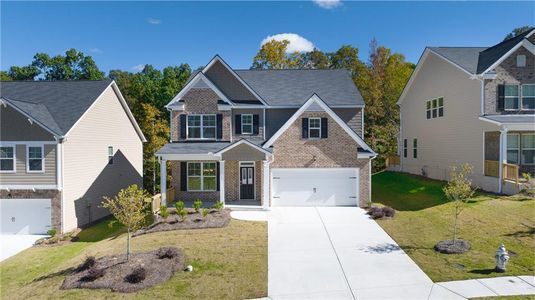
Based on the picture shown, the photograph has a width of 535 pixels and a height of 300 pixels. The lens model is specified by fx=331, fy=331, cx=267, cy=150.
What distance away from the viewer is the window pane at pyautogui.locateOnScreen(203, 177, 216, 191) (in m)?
20.0

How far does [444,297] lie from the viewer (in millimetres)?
8742

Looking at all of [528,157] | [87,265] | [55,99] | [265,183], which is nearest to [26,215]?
[55,99]

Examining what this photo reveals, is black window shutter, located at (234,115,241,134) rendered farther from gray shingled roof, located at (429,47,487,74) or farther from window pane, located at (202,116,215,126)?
gray shingled roof, located at (429,47,487,74)

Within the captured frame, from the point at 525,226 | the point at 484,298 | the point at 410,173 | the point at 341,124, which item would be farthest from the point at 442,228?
the point at 410,173

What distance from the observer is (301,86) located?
23.0m

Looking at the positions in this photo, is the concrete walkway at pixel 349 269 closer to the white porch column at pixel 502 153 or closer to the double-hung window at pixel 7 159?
the white porch column at pixel 502 153

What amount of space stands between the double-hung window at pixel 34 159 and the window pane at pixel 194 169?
302 inches

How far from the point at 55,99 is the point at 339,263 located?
63.8 feet

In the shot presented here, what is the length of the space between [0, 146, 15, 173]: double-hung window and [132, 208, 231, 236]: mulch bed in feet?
27.9

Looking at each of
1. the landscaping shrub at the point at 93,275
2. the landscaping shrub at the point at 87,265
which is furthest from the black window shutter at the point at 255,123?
the landscaping shrub at the point at 93,275

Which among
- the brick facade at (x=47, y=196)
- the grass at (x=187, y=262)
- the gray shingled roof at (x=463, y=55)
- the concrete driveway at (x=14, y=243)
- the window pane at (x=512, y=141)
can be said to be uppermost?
the gray shingled roof at (x=463, y=55)

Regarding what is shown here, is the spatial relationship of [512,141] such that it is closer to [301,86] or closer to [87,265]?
[301,86]

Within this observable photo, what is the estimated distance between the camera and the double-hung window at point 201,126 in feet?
66.9

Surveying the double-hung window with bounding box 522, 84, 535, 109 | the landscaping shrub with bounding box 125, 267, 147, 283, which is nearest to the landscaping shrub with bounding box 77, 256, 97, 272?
the landscaping shrub with bounding box 125, 267, 147, 283
